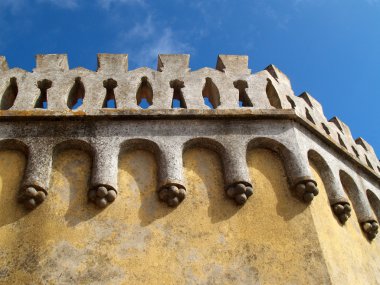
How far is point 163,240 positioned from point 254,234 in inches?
37.8

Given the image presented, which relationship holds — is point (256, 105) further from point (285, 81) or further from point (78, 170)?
point (78, 170)

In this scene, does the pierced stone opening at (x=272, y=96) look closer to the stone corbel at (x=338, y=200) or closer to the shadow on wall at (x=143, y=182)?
the stone corbel at (x=338, y=200)

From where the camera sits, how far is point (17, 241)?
504 cm

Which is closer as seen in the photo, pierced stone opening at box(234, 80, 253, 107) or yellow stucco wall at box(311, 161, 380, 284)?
yellow stucco wall at box(311, 161, 380, 284)

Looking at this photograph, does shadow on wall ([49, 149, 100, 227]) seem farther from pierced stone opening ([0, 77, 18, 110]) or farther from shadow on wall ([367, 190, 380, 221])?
shadow on wall ([367, 190, 380, 221])

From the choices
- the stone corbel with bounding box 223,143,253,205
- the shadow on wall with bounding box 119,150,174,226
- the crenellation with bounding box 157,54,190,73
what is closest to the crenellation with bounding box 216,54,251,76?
the crenellation with bounding box 157,54,190,73

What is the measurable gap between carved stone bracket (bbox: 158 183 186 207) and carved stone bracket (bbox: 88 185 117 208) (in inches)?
20.4

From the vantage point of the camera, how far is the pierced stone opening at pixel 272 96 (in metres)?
6.69

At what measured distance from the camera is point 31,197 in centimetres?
530

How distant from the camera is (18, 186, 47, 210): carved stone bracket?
529 cm

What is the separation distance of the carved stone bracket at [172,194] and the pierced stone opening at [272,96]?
6.54 ft

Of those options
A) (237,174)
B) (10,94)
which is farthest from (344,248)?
(10,94)

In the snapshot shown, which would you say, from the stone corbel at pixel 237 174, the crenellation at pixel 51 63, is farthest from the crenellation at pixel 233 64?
the crenellation at pixel 51 63

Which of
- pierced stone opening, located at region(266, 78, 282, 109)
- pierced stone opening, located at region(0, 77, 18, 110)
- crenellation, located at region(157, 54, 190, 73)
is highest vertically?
crenellation, located at region(157, 54, 190, 73)
